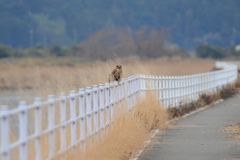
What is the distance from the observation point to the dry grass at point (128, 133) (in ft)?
37.5

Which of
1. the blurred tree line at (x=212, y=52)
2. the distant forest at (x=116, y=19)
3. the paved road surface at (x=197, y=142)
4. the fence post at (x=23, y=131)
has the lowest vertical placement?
the paved road surface at (x=197, y=142)

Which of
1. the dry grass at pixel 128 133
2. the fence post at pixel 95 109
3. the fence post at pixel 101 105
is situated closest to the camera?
the dry grass at pixel 128 133

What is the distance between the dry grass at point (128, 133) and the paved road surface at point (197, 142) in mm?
290

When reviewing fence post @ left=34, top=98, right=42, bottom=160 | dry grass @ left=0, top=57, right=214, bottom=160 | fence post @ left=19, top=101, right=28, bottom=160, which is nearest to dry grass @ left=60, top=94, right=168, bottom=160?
dry grass @ left=0, top=57, right=214, bottom=160

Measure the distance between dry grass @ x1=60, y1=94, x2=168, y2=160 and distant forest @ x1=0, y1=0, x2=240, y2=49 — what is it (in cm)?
13361

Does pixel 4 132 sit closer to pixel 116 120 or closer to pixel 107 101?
pixel 107 101

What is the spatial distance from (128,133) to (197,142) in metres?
1.83

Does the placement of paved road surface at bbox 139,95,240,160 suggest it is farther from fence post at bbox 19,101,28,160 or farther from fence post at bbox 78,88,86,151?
fence post at bbox 19,101,28,160

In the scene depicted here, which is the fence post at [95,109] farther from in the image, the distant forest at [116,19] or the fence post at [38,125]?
the distant forest at [116,19]

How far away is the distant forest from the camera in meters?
154

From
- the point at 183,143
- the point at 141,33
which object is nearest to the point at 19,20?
the point at 141,33

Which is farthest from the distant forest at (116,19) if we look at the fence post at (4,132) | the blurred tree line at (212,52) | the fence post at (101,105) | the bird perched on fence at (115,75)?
the fence post at (4,132)

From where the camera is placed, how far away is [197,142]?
48.5 feet

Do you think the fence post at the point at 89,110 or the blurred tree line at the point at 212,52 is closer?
the fence post at the point at 89,110
